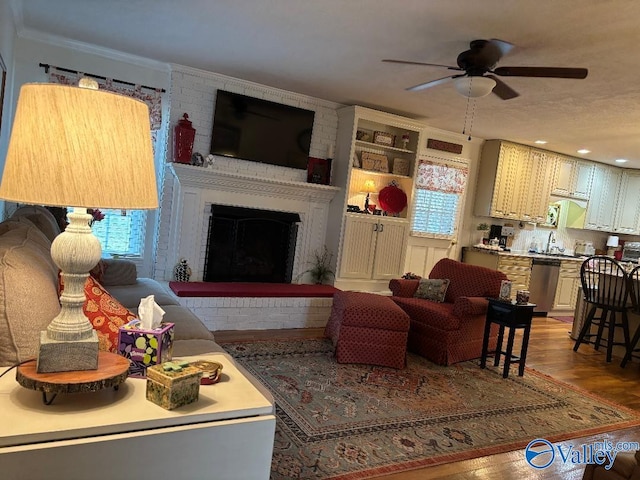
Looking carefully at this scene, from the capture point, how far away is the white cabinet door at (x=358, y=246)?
5324mm

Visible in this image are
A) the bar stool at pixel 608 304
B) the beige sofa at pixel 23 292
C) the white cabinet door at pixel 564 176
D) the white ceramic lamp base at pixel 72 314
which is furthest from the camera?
the white cabinet door at pixel 564 176

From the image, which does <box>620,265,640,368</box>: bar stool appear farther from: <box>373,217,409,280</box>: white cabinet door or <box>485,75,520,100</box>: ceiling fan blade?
<box>485,75,520,100</box>: ceiling fan blade

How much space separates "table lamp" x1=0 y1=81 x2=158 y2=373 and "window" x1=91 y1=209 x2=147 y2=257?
3557 millimetres

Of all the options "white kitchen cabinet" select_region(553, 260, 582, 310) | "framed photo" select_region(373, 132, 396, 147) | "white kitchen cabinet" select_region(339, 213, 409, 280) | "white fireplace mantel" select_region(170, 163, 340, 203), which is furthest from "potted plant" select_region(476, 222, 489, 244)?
"white fireplace mantel" select_region(170, 163, 340, 203)

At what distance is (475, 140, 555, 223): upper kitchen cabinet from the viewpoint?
6.47m

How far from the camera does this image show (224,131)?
477cm

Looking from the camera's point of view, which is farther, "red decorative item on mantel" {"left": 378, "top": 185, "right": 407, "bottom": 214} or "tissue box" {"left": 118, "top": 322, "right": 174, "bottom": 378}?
"red decorative item on mantel" {"left": 378, "top": 185, "right": 407, "bottom": 214}

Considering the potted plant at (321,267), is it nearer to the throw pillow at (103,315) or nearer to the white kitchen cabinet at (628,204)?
the throw pillow at (103,315)

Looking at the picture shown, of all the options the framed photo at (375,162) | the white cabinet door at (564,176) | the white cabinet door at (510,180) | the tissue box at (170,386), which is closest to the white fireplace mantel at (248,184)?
the framed photo at (375,162)

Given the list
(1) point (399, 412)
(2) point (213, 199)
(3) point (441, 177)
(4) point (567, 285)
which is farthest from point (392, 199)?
(1) point (399, 412)

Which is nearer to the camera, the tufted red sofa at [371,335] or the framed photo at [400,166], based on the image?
the tufted red sofa at [371,335]

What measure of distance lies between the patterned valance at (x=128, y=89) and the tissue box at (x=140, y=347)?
332cm

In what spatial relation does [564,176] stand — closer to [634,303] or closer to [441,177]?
[441,177]

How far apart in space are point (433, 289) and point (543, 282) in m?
3.09
